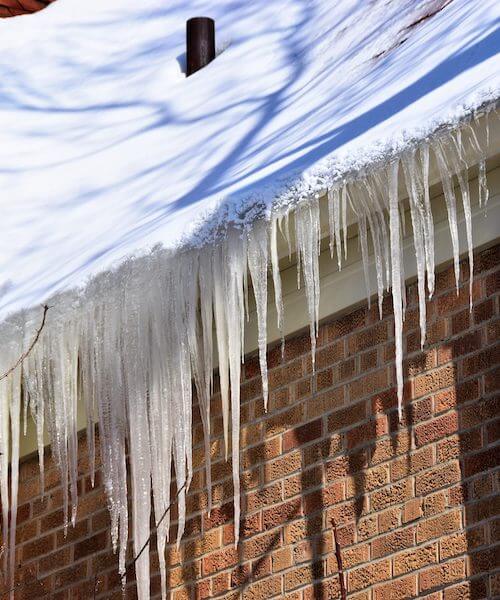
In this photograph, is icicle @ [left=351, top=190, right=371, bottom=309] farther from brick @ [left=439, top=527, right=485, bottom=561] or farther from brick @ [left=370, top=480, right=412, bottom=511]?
brick @ [left=439, top=527, right=485, bottom=561]

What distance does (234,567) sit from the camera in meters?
5.82

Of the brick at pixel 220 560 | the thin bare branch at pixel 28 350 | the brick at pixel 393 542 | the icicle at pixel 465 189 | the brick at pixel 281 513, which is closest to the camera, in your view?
the icicle at pixel 465 189

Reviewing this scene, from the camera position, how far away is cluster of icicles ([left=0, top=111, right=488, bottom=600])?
4.97m

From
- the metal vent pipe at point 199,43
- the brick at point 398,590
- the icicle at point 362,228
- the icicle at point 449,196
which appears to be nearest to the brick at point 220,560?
the brick at point 398,590

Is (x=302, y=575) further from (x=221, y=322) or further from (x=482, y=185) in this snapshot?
(x=482, y=185)

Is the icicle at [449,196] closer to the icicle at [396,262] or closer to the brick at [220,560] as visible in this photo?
the icicle at [396,262]

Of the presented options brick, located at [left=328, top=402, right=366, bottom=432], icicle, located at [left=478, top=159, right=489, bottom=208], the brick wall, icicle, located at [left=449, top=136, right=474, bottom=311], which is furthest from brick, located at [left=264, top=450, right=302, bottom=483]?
icicle, located at [left=478, top=159, right=489, bottom=208]

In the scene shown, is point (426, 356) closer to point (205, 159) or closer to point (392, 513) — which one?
point (392, 513)

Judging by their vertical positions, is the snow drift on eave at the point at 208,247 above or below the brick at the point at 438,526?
above

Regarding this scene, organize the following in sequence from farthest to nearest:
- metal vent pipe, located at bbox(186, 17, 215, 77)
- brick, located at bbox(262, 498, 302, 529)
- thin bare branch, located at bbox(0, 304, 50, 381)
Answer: metal vent pipe, located at bbox(186, 17, 215, 77) < brick, located at bbox(262, 498, 302, 529) < thin bare branch, located at bbox(0, 304, 50, 381)

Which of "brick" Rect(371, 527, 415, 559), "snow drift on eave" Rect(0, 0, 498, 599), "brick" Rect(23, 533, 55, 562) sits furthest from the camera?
"brick" Rect(23, 533, 55, 562)

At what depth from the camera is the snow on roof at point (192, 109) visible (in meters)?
5.14

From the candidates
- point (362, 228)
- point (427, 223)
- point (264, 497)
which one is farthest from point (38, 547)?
point (427, 223)

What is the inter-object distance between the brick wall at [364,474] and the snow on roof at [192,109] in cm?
62
